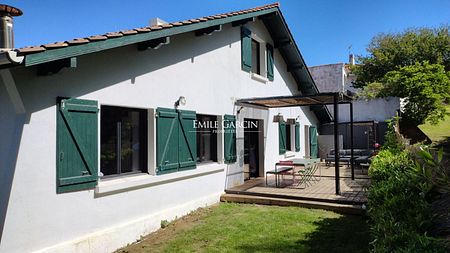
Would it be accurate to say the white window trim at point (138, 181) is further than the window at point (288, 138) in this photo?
No

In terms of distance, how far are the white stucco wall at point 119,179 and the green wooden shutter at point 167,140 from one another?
0.64ft

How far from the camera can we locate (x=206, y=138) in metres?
9.15

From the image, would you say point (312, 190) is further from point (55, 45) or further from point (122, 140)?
point (55, 45)

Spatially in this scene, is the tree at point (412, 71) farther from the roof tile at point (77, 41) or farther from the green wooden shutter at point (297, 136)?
the roof tile at point (77, 41)

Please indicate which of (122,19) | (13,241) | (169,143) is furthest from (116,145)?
(122,19)

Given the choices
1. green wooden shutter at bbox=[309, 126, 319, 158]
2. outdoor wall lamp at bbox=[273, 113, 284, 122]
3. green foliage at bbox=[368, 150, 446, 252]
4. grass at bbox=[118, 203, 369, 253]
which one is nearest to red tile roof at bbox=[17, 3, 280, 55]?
grass at bbox=[118, 203, 369, 253]

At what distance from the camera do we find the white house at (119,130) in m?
4.39

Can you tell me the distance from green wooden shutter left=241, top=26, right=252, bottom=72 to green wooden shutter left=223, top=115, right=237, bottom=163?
6.18 feet

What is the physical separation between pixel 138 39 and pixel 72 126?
1883 millimetres

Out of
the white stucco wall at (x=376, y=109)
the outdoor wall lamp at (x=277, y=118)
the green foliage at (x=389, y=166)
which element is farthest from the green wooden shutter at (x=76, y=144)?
the white stucco wall at (x=376, y=109)

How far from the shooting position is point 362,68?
103 ft

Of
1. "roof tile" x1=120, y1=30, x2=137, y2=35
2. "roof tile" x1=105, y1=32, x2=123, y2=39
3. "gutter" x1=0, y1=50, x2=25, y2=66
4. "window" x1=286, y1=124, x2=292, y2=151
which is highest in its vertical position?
"roof tile" x1=120, y1=30, x2=137, y2=35

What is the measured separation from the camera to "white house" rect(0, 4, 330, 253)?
4391 millimetres

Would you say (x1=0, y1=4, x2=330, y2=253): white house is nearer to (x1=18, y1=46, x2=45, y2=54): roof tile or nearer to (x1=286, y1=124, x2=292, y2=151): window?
(x1=18, y1=46, x2=45, y2=54): roof tile
